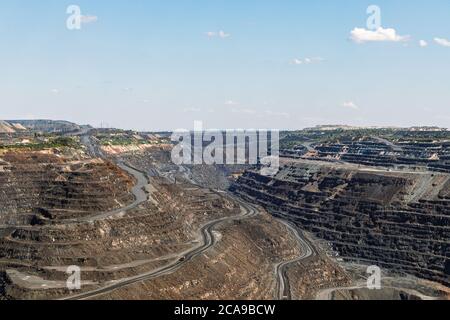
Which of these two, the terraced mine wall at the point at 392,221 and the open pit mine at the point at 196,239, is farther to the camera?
the terraced mine wall at the point at 392,221

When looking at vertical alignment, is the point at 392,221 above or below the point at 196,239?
above

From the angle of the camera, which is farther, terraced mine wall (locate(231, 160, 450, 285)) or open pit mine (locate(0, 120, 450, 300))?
terraced mine wall (locate(231, 160, 450, 285))

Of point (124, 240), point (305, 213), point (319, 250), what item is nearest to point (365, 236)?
point (319, 250)

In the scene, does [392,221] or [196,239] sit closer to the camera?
[196,239]
